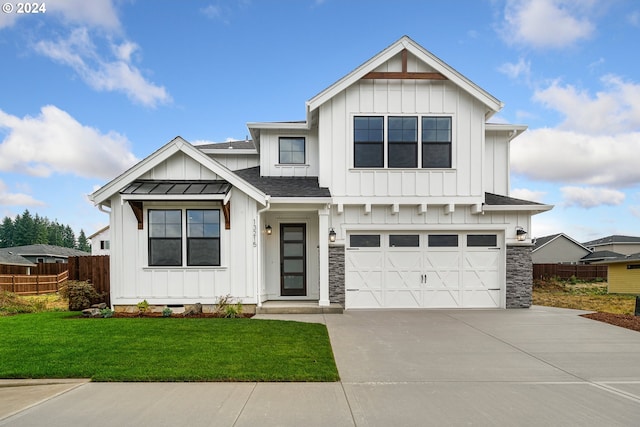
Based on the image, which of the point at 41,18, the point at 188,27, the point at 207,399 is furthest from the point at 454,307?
the point at 41,18

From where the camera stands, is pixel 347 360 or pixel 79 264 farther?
Result: pixel 79 264

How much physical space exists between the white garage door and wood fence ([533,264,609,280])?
43.0 feet

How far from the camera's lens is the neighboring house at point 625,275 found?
20.8 metres

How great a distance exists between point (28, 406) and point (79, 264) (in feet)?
30.7

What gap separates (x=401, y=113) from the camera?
1075 cm

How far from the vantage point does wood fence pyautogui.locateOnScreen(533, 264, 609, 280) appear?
22.0 m

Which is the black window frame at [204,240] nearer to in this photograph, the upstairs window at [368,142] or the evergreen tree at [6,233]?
the upstairs window at [368,142]

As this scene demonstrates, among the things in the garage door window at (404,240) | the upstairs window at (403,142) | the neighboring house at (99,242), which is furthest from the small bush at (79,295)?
the neighboring house at (99,242)

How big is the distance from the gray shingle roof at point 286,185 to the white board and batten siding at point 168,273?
1.31 metres

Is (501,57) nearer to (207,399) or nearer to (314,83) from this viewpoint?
(314,83)

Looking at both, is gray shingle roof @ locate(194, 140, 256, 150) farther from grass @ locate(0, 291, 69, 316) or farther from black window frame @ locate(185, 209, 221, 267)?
grass @ locate(0, 291, 69, 316)

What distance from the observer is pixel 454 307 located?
434 inches

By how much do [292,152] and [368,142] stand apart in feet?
9.40

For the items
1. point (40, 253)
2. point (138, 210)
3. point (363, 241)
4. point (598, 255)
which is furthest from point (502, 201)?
point (40, 253)
